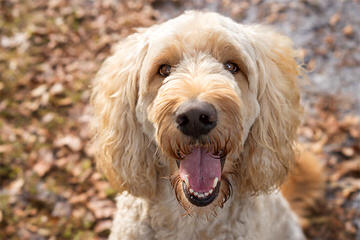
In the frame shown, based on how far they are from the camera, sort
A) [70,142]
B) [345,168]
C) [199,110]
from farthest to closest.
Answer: [70,142] < [345,168] < [199,110]

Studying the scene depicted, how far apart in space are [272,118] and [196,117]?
708mm

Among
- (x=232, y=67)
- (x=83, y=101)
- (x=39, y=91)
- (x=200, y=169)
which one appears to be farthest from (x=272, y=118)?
(x=39, y=91)

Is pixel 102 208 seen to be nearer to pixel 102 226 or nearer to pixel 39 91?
pixel 102 226

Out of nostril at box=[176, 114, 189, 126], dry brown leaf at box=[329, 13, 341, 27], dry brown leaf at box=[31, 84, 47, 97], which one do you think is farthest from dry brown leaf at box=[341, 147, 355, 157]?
dry brown leaf at box=[31, 84, 47, 97]

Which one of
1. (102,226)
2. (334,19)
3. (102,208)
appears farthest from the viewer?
(334,19)

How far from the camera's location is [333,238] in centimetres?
332

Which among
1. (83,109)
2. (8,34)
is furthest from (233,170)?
(8,34)

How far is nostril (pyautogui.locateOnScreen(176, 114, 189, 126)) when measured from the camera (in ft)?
5.51

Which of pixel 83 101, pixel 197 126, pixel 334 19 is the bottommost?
pixel 197 126

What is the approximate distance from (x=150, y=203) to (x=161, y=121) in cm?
72

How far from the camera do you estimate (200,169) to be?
1967mm

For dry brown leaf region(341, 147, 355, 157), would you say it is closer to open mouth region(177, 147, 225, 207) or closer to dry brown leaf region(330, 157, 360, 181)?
dry brown leaf region(330, 157, 360, 181)

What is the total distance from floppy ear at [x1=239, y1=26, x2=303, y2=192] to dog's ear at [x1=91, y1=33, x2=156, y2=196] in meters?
0.64

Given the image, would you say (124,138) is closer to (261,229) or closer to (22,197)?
(261,229)
